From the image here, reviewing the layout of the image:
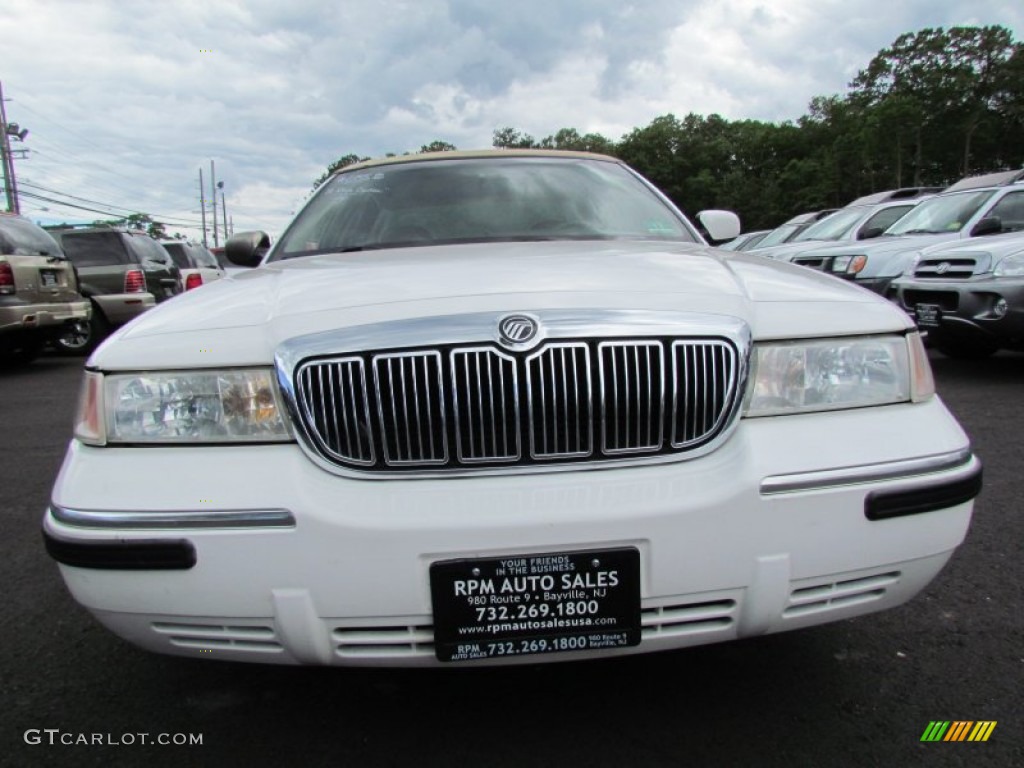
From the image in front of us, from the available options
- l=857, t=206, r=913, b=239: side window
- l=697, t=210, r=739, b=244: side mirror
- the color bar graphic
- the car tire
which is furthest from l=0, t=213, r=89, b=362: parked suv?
l=857, t=206, r=913, b=239: side window

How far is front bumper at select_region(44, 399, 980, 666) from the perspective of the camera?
1.57 metres

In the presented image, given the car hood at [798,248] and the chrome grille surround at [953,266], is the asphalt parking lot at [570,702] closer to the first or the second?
the chrome grille surround at [953,266]

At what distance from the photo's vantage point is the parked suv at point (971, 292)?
5.89 meters

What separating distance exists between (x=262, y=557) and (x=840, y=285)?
1.62 meters

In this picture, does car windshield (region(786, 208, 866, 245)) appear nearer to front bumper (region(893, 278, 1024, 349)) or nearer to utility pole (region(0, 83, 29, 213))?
front bumper (region(893, 278, 1024, 349))

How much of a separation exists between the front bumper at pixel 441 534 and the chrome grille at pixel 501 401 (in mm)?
A: 63

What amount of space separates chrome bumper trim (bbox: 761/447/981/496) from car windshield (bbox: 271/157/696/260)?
1364 millimetres

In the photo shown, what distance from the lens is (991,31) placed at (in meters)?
43.7

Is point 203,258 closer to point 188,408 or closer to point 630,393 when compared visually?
point 188,408

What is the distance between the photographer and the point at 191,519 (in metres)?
1.60

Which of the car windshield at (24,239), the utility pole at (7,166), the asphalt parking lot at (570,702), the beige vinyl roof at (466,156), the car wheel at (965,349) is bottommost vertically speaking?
the asphalt parking lot at (570,702)

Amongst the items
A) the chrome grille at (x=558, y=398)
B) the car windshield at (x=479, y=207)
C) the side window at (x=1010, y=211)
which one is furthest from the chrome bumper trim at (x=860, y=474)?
the side window at (x=1010, y=211)

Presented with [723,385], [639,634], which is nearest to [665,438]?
[723,385]

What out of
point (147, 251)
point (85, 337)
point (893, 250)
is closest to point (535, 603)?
point (893, 250)
